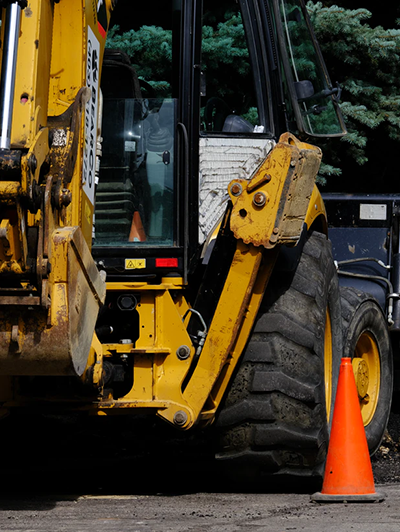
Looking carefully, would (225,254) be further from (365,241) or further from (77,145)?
(365,241)

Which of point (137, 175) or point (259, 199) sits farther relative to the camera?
point (137, 175)

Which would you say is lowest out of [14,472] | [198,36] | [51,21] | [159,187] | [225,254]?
[14,472]

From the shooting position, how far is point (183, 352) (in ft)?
16.9

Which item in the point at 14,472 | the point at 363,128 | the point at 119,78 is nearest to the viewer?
the point at 119,78

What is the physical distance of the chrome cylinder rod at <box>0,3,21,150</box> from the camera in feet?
13.0

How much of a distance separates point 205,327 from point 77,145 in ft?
4.50

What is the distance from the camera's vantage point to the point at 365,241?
8.54 meters

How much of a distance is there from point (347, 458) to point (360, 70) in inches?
280

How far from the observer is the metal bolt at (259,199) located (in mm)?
4949

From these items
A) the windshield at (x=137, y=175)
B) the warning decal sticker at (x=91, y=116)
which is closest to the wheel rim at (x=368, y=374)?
the windshield at (x=137, y=175)

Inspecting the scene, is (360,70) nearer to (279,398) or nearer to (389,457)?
(389,457)

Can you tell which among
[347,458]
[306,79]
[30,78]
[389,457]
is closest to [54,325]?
[30,78]

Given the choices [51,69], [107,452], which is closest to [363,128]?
A: [107,452]

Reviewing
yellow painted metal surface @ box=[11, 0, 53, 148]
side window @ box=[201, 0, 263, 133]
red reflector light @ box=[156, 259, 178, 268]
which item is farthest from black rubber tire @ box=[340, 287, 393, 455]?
yellow painted metal surface @ box=[11, 0, 53, 148]
